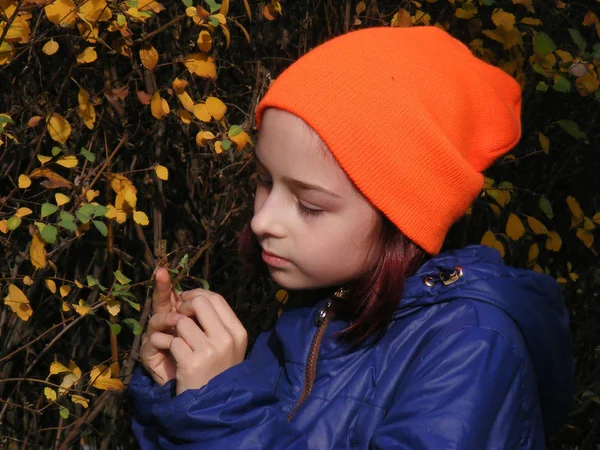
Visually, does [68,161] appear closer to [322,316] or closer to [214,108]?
[214,108]

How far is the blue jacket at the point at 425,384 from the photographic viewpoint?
1.38 m

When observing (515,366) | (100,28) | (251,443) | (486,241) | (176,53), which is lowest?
(486,241)

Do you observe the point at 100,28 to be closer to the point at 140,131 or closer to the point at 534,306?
the point at 140,131

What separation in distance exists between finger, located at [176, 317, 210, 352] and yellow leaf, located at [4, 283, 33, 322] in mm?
556

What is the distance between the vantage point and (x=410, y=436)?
135 cm

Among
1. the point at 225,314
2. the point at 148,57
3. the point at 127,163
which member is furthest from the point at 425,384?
the point at 127,163

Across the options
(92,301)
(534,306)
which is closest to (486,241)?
(534,306)

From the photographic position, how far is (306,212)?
4.97ft

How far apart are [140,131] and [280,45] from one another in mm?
530

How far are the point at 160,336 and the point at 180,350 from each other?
0.49ft

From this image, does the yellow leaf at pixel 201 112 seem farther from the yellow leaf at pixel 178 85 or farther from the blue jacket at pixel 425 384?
the blue jacket at pixel 425 384

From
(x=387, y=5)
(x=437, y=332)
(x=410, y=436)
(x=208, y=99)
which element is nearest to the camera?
(x=410, y=436)

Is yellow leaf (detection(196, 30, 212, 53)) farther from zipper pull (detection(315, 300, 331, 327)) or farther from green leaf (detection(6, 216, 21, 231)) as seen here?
zipper pull (detection(315, 300, 331, 327))

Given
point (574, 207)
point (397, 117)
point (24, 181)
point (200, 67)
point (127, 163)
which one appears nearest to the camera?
point (397, 117)
